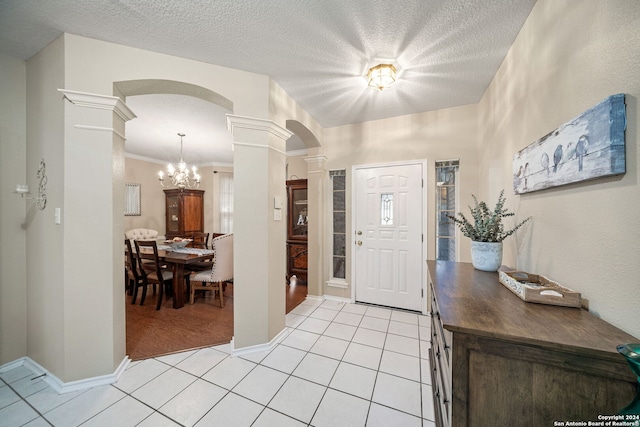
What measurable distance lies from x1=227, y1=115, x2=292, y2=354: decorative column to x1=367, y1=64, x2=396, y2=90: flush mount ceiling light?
1018mm

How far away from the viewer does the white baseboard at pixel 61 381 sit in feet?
5.36

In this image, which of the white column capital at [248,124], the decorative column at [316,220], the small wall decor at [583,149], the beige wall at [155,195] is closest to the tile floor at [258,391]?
the decorative column at [316,220]

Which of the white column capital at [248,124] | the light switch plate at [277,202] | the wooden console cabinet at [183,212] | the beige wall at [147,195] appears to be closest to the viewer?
the white column capital at [248,124]

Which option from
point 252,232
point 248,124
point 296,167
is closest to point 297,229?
point 296,167

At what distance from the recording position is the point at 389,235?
3.07 m

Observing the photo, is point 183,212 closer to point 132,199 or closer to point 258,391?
point 132,199

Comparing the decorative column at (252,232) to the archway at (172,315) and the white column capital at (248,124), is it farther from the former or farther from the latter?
the archway at (172,315)

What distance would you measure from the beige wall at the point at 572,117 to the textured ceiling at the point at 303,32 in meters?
0.36

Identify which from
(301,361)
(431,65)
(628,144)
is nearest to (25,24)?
(431,65)

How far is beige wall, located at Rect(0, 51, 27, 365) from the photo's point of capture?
6.00 ft

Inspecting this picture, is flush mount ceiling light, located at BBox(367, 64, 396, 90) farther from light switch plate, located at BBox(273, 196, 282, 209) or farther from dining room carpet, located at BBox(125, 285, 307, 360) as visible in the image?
dining room carpet, located at BBox(125, 285, 307, 360)

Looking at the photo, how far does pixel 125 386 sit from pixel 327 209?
9.04 feet

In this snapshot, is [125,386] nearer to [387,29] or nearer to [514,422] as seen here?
[514,422]

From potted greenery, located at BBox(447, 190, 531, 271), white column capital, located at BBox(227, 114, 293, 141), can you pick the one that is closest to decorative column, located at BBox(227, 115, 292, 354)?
white column capital, located at BBox(227, 114, 293, 141)
